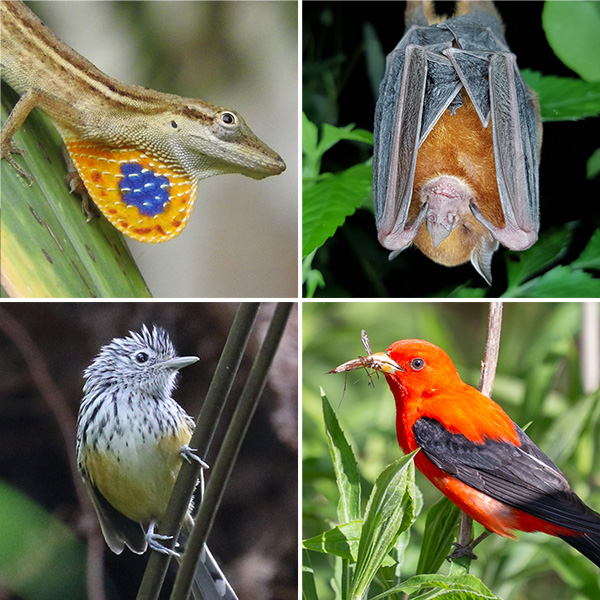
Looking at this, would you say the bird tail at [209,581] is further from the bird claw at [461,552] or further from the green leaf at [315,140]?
the green leaf at [315,140]

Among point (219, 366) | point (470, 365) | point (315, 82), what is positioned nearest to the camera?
point (219, 366)

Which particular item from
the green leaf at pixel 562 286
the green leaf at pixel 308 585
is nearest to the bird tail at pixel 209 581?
the green leaf at pixel 308 585

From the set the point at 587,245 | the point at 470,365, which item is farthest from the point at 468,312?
the point at 587,245

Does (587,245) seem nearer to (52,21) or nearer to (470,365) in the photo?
(470,365)

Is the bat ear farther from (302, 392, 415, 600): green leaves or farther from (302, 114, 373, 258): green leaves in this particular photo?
(302, 392, 415, 600): green leaves

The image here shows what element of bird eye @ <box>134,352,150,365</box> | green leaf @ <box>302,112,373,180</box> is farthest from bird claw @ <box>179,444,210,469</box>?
green leaf @ <box>302,112,373,180</box>

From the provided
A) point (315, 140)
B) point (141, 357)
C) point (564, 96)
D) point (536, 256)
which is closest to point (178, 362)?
point (141, 357)
